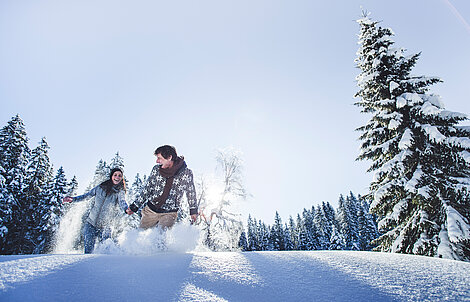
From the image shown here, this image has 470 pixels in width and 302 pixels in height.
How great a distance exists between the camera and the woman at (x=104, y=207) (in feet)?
14.8

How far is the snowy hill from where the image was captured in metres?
1.30

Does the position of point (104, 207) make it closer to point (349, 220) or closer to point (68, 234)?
point (68, 234)

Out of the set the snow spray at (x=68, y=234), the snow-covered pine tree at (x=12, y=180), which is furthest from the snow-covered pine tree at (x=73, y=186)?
the snow spray at (x=68, y=234)

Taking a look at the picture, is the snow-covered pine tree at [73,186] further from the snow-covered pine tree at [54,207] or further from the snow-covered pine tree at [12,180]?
the snow-covered pine tree at [12,180]

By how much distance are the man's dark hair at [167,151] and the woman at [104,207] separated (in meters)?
1.35

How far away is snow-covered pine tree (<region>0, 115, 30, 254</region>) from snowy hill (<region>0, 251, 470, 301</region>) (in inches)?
922

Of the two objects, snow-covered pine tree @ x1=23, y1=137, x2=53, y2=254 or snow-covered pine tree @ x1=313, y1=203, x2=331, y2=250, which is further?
snow-covered pine tree @ x1=313, y1=203, x2=331, y2=250

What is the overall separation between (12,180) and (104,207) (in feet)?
71.0

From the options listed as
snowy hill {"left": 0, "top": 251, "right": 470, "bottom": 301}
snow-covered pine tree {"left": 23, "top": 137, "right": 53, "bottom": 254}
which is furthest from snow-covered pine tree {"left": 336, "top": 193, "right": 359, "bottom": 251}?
snowy hill {"left": 0, "top": 251, "right": 470, "bottom": 301}

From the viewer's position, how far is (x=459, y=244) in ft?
19.2

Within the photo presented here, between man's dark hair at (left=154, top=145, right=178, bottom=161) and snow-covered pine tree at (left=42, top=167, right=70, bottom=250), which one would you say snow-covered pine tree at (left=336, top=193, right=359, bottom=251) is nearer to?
snow-covered pine tree at (left=42, top=167, right=70, bottom=250)

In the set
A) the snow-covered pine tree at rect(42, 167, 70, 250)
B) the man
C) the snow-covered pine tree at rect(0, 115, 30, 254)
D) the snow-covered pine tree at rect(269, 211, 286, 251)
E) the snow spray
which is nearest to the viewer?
the man

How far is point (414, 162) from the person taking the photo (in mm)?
7137

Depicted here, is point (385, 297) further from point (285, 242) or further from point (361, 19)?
point (285, 242)
